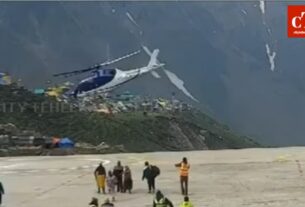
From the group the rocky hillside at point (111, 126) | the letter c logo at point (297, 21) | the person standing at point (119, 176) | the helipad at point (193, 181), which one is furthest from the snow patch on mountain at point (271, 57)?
the person standing at point (119, 176)

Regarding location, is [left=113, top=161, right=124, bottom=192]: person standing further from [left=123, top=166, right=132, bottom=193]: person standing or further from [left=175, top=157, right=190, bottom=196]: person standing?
[left=175, top=157, right=190, bottom=196]: person standing

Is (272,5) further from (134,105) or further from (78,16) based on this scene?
(134,105)

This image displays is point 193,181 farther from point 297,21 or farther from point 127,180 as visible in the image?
point 297,21

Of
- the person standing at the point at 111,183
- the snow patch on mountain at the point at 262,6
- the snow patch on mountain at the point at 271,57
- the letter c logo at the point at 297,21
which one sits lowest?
the person standing at the point at 111,183

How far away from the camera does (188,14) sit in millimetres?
148125

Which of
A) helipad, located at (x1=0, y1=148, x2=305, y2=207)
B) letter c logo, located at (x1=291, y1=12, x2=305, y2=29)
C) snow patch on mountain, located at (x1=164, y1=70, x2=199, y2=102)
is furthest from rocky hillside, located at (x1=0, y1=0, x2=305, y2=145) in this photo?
helipad, located at (x1=0, y1=148, x2=305, y2=207)

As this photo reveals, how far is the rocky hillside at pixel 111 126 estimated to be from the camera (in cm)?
7362

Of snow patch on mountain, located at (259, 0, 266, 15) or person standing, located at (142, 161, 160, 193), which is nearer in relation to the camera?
person standing, located at (142, 161, 160, 193)

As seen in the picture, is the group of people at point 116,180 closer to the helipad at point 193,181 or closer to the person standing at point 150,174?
the helipad at point 193,181

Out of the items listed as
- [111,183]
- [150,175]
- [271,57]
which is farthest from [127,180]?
[271,57]

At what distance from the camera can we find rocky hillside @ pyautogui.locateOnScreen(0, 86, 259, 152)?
7362cm

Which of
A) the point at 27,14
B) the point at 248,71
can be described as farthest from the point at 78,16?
the point at 248,71

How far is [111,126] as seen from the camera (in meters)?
77.6

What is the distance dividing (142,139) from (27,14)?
7578cm
